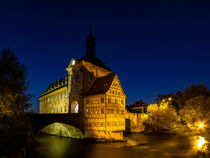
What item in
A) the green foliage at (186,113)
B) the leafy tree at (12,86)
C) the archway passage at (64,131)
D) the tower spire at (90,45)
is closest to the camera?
the leafy tree at (12,86)

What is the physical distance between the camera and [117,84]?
2747cm

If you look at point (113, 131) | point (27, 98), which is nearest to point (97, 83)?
point (113, 131)

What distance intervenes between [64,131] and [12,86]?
17033 mm

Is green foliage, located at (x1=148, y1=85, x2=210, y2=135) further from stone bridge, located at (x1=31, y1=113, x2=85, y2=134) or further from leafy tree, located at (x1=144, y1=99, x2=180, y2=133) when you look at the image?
stone bridge, located at (x1=31, y1=113, x2=85, y2=134)

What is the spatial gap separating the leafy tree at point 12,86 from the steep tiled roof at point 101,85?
11697mm

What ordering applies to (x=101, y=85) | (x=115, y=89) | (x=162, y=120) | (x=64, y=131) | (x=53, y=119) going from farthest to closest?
(x=162, y=120), (x=64, y=131), (x=101, y=85), (x=115, y=89), (x=53, y=119)

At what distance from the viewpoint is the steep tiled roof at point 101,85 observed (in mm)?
26188

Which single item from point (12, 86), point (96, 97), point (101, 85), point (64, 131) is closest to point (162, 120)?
point (101, 85)

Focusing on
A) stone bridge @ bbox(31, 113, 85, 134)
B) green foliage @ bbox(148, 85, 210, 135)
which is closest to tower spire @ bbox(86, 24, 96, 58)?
stone bridge @ bbox(31, 113, 85, 134)

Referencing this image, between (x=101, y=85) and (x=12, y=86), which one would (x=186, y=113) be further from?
(x=12, y=86)

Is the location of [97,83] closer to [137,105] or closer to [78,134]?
[78,134]

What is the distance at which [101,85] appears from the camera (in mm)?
27516

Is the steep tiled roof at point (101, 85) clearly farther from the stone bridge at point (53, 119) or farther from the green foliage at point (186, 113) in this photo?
the green foliage at point (186, 113)

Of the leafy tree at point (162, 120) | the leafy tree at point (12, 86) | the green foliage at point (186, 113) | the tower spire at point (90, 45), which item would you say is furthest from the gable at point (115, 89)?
the leafy tree at point (162, 120)
